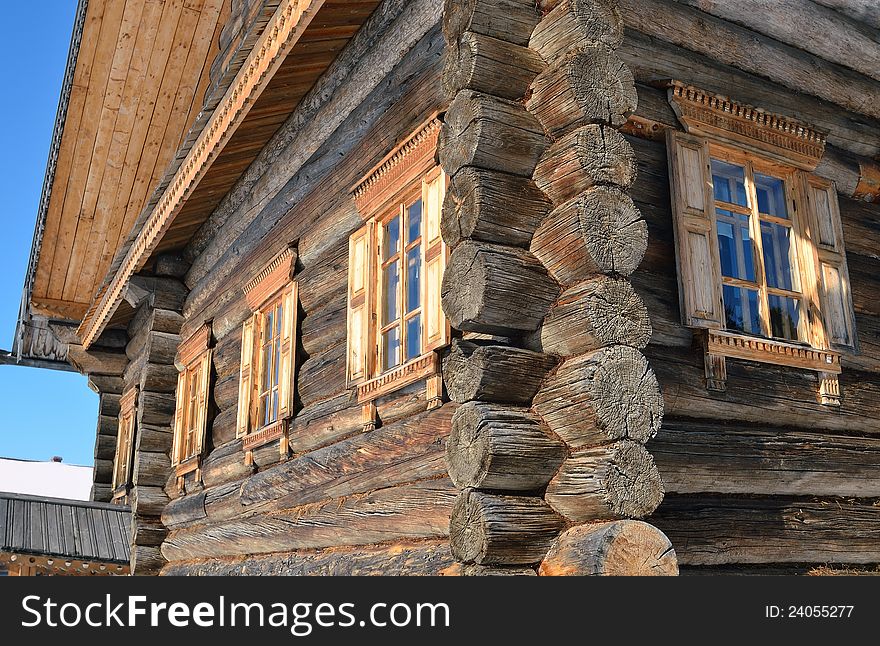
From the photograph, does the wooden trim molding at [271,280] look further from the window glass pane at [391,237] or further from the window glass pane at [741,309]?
the window glass pane at [741,309]

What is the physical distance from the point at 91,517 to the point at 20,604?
22.1 ft

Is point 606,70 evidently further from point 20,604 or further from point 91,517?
point 91,517

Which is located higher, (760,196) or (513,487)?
(760,196)

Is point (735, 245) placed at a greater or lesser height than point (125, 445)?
lesser

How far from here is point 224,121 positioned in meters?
6.14

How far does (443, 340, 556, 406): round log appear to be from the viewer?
3416mm

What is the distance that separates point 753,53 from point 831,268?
1.19 metres

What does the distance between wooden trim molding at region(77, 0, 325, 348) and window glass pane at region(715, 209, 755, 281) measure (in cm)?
245

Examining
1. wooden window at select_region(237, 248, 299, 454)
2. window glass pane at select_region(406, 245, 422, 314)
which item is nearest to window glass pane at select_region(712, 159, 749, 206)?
window glass pane at select_region(406, 245, 422, 314)

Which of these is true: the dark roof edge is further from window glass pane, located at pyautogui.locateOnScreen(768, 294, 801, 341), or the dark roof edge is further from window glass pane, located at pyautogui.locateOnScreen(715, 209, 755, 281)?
window glass pane, located at pyautogui.locateOnScreen(768, 294, 801, 341)

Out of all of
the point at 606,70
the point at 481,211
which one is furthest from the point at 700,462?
the point at 606,70

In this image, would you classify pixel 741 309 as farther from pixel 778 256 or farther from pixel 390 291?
pixel 390 291

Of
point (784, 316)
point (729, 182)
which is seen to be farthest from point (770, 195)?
point (784, 316)

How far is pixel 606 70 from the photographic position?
12.0ft
